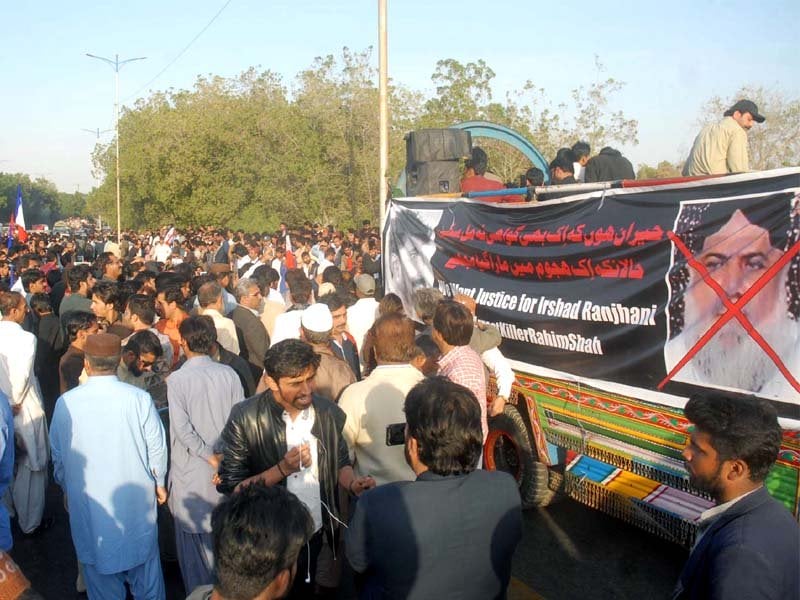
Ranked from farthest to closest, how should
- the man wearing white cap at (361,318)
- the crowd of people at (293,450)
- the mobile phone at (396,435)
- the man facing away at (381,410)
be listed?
1. the man wearing white cap at (361,318)
2. the man facing away at (381,410)
3. the mobile phone at (396,435)
4. the crowd of people at (293,450)

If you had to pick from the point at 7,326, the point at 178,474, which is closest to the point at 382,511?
the point at 178,474

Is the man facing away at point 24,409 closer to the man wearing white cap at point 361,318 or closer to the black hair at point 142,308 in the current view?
the black hair at point 142,308

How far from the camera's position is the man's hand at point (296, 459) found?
3.27 m

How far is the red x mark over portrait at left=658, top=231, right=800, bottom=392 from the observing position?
3.99 m

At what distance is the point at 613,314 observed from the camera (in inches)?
199

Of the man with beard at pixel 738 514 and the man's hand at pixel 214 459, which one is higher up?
the man with beard at pixel 738 514

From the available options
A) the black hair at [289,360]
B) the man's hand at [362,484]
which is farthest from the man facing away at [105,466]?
the man's hand at [362,484]

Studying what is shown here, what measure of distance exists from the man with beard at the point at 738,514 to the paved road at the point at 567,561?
8.04 ft

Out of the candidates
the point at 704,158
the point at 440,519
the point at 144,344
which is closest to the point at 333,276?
the point at 144,344

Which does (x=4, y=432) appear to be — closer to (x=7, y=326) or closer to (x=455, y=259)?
(x=7, y=326)

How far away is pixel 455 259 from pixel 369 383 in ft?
11.1

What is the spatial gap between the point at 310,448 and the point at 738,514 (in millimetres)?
1873

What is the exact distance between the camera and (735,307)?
13.9 feet

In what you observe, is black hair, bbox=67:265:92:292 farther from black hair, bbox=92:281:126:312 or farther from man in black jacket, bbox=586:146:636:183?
man in black jacket, bbox=586:146:636:183
